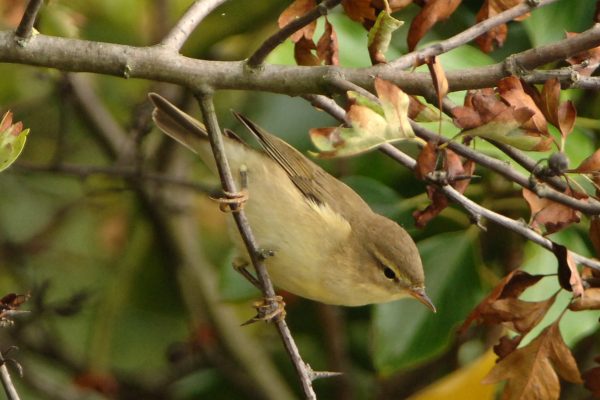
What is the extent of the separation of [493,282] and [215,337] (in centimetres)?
122

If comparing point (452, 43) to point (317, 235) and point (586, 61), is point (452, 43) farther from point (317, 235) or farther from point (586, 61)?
point (317, 235)

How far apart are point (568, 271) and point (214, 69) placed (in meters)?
0.74

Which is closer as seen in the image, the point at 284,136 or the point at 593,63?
the point at 593,63

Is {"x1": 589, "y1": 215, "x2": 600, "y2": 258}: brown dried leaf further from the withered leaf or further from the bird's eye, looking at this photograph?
the bird's eye

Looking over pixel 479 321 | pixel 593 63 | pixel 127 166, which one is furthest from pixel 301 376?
pixel 127 166

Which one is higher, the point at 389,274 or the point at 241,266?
the point at 241,266

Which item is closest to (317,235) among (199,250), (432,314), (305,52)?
(432,314)

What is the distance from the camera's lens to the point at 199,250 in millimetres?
4066

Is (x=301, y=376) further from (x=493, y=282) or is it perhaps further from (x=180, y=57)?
(x=493, y=282)

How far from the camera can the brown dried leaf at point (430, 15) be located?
208 centimetres

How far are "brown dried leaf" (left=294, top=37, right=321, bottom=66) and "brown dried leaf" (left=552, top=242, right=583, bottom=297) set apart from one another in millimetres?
632

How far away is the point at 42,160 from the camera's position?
4.33 metres

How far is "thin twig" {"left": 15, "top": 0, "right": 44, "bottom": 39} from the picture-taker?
1.74 m

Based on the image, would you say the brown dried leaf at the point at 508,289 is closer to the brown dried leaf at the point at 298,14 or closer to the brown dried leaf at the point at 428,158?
the brown dried leaf at the point at 428,158
